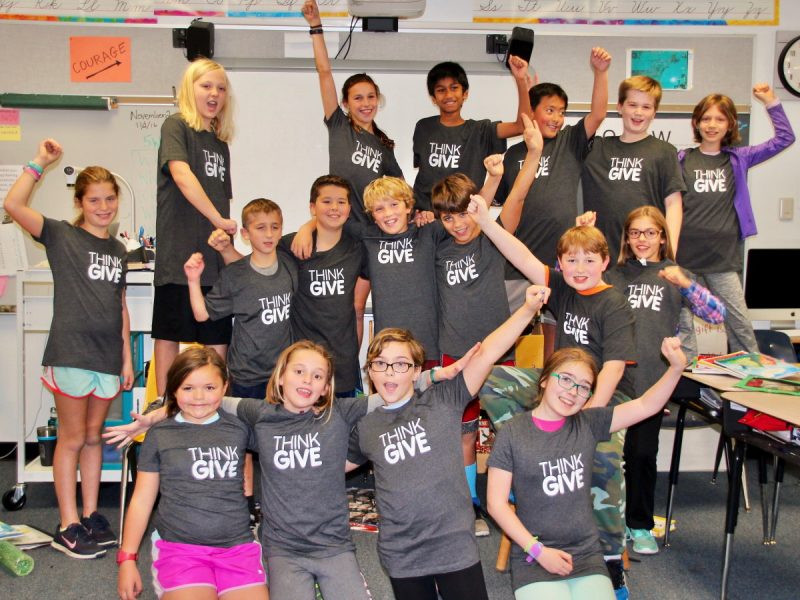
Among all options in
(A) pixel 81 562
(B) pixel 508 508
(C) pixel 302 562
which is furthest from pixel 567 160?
(A) pixel 81 562

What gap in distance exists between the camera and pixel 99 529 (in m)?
3.17

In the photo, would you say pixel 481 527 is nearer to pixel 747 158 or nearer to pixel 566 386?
pixel 566 386

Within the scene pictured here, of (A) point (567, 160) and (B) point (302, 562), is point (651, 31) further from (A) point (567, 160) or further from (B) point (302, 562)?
(B) point (302, 562)

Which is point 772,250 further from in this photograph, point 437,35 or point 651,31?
point 437,35

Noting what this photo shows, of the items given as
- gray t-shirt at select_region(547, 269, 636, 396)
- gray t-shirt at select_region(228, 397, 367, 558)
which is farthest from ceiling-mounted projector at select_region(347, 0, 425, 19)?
gray t-shirt at select_region(228, 397, 367, 558)

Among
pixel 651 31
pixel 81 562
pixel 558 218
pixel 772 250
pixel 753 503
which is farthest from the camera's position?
pixel 651 31

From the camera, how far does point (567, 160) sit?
341cm

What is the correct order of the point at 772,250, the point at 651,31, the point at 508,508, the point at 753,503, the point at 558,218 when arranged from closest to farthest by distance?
1. the point at 508,508
2. the point at 558,218
3. the point at 753,503
4. the point at 772,250
5. the point at 651,31

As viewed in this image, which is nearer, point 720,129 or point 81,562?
point 81,562

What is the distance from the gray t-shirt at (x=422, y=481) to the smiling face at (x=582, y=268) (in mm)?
647

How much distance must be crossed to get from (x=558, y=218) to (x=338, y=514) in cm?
168

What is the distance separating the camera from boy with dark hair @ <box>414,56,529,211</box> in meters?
3.54

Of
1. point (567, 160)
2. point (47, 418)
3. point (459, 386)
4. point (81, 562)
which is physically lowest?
point (81, 562)

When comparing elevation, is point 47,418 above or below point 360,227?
below
